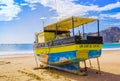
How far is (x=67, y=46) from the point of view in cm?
1210

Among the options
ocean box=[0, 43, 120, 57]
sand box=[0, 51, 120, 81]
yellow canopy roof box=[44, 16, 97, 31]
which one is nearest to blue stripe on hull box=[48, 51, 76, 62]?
sand box=[0, 51, 120, 81]

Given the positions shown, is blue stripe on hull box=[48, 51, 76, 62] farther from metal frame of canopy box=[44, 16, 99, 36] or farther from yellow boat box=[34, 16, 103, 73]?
metal frame of canopy box=[44, 16, 99, 36]

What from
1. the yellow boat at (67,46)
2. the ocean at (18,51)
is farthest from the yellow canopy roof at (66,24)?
the ocean at (18,51)

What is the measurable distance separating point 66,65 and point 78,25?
2644 mm

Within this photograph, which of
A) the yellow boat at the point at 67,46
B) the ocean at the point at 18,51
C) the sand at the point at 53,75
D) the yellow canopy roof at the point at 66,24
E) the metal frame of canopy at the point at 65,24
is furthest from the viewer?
the ocean at the point at 18,51

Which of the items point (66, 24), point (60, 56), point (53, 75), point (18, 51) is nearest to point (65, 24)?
point (66, 24)

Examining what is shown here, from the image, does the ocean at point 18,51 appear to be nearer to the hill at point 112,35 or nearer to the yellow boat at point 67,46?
the yellow boat at point 67,46

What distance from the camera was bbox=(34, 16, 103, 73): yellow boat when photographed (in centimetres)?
1177

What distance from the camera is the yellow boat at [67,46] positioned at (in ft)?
38.6

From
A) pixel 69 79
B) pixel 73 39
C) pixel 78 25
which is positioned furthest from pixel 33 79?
pixel 78 25

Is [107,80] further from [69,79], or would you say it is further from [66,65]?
[66,65]

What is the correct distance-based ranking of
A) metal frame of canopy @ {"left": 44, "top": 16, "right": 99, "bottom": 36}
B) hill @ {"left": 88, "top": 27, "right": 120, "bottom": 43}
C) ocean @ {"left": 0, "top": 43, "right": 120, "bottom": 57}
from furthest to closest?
hill @ {"left": 88, "top": 27, "right": 120, "bottom": 43}, ocean @ {"left": 0, "top": 43, "right": 120, "bottom": 57}, metal frame of canopy @ {"left": 44, "top": 16, "right": 99, "bottom": 36}

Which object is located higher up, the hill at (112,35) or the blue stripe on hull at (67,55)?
the blue stripe on hull at (67,55)

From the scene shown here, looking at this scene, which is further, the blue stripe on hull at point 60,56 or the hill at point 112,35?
the hill at point 112,35
